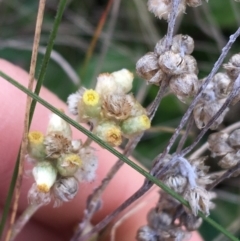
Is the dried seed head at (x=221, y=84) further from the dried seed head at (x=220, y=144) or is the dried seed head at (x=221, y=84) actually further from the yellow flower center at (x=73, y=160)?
the yellow flower center at (x=73, y=160)

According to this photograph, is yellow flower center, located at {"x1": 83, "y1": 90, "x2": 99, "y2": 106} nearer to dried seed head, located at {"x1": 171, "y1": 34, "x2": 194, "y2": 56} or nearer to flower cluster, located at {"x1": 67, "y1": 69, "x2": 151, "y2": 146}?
flower cluster, located at {"x1": 67, "y1": 69, "x2": 151, "y2": 146}

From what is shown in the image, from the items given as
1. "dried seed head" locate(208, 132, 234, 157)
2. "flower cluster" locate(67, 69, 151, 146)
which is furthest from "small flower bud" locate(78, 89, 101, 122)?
"dried seed head" locate(208, 132, 234, 157)

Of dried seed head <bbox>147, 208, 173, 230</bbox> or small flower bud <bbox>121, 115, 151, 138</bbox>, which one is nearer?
small flower bud <bbox>121, 115, 151, 138</bbox>

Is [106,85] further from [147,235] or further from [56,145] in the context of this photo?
[147,235]

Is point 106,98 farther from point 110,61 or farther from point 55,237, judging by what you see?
point 110,61

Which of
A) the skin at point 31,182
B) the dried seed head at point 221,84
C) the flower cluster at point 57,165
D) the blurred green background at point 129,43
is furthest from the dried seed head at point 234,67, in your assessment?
the blurred green background at point 129,43

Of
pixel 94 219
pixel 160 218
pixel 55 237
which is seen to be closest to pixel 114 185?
pixel 94 219
